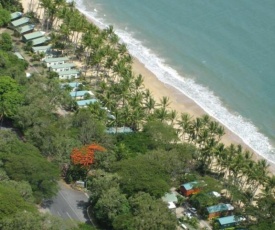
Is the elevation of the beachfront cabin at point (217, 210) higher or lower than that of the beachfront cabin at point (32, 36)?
lower

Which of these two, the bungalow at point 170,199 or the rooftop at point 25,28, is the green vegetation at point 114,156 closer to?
the bungalow at point 170,199

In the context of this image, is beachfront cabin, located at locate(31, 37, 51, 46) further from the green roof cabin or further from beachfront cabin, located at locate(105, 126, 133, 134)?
beachfront cabin, located at locate(105, 126, 133, 134)

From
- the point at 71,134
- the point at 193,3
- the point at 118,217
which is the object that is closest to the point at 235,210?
the point at 118,217

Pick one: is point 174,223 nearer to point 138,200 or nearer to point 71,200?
point 138,200

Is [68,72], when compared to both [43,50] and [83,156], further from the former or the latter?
[83,156]

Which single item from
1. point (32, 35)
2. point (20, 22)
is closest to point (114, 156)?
point (32, 35)

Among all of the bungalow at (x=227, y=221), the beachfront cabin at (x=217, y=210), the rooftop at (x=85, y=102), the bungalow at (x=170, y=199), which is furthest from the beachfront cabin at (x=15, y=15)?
the bungalow at (x=227, y=221)
